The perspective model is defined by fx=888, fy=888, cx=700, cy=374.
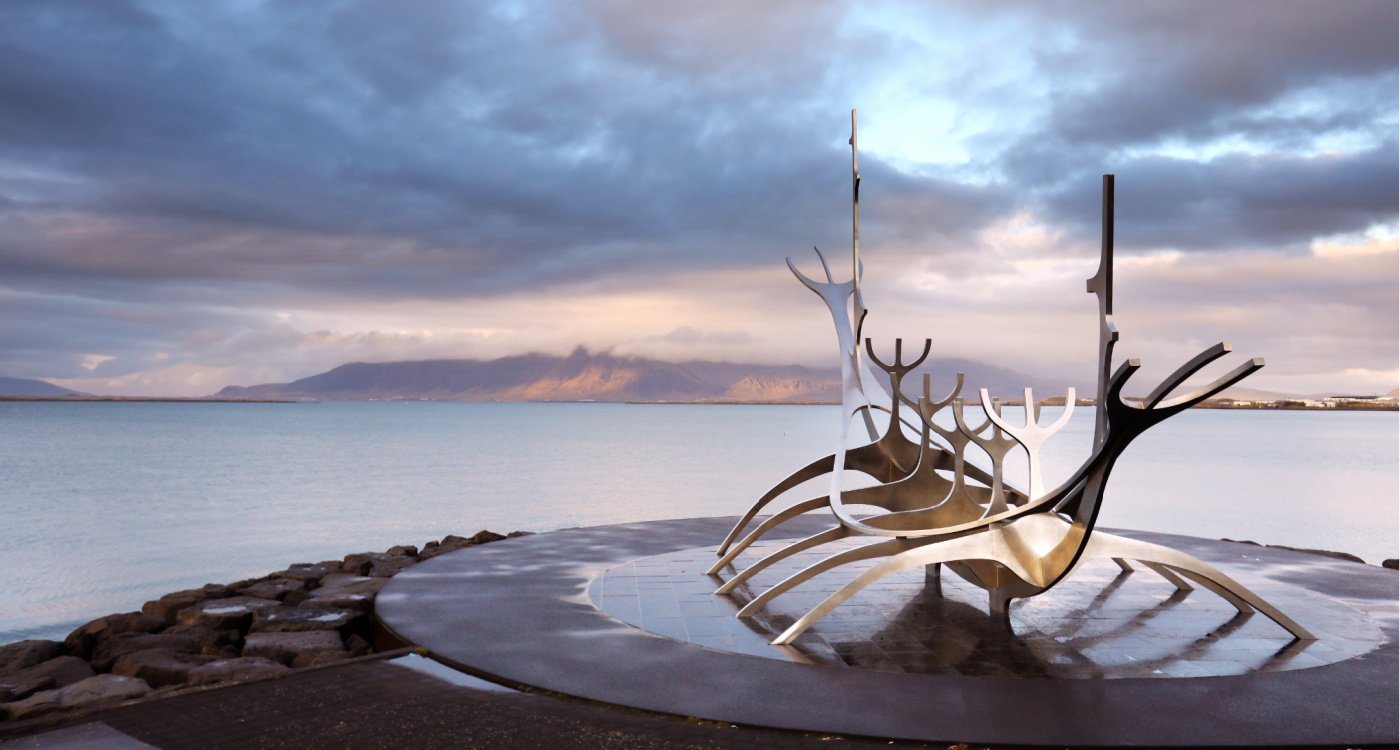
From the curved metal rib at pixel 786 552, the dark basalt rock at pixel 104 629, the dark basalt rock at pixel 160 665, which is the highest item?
the curved metal rib at pixel 786 552

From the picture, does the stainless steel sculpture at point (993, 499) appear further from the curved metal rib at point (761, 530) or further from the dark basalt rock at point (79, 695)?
the dark basalt rock at point (79, 695)

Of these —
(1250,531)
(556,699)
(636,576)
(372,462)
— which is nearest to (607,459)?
(372,462)

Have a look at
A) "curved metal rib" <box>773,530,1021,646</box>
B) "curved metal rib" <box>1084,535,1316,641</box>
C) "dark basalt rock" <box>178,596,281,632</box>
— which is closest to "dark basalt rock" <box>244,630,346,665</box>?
"dark basalt rock" <box>178,596,281,632</box>

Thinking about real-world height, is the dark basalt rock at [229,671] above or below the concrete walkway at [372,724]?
below

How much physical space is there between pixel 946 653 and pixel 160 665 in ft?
22.1

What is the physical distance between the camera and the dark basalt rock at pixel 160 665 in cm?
755

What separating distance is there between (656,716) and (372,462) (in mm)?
47365

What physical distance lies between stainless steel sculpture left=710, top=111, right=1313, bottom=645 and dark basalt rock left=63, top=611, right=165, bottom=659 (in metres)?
6.43

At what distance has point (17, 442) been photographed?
6600 centimetres

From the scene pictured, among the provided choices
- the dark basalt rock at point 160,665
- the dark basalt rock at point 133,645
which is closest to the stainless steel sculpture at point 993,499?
the dark basalt rock at point 160,665

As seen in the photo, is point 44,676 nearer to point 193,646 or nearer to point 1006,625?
point 193,646

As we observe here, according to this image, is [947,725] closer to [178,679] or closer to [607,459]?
[178,679]

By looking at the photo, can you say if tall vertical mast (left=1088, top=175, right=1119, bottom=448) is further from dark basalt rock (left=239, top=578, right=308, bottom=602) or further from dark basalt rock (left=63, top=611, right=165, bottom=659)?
dark basalt rock (left=63, top=611, right=165, bottom=659)

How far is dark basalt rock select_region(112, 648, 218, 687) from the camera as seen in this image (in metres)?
7.55
